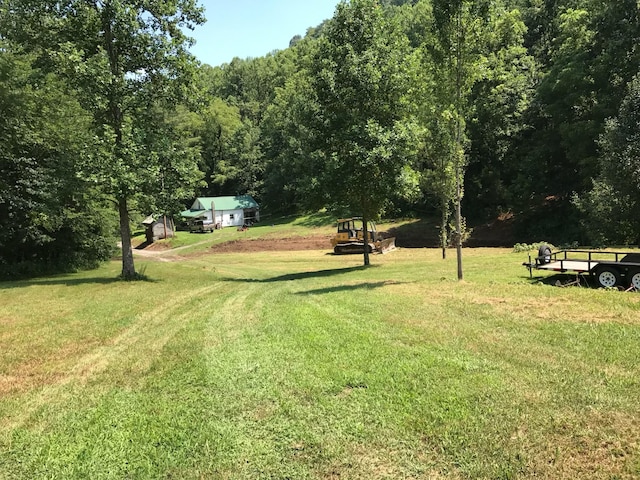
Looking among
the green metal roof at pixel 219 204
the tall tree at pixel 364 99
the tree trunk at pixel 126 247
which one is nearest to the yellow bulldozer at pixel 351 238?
the tall tree at pixel 364 99

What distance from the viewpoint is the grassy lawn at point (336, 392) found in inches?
156

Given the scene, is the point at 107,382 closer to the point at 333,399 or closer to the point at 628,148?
the point at 333,399

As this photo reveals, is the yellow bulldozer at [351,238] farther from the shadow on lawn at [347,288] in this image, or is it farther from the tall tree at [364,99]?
the shadow on lawn at [347,288]

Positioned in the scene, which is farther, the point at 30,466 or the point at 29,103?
the point at 29,103

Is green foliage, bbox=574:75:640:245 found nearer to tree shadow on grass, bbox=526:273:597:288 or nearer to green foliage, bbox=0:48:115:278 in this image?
tree shadow on grass, bbox=526:273:597:288

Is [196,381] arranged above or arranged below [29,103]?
below

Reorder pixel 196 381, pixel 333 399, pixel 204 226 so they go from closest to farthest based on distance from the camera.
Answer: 1. pixel 333 399
2. pixel 196 381
3. pixel 204 226

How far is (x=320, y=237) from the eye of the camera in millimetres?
45406

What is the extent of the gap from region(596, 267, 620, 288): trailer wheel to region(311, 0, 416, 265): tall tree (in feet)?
26.5

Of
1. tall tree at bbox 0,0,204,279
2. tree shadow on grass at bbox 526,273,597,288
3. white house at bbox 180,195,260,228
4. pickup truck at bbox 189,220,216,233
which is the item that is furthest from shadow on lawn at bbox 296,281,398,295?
white house at bbox 180,195,260,228

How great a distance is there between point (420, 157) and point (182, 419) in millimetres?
23170

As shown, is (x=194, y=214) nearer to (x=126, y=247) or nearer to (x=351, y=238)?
(x=351, y=238)

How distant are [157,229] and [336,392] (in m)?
54.4

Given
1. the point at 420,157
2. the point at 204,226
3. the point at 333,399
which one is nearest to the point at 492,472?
the point at 333,399
